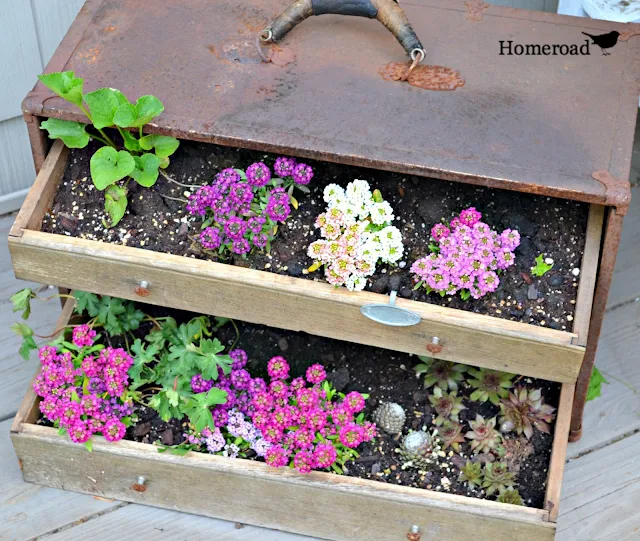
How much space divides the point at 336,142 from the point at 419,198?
31 cm

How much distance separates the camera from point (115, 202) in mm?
2326

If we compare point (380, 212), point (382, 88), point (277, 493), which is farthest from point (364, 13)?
point (277, 493)

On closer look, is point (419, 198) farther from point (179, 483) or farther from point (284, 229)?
point (179, 483)

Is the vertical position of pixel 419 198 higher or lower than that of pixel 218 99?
lower

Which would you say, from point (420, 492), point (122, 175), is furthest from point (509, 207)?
point (122, 175)

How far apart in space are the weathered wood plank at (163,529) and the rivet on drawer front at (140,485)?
0.11 metres

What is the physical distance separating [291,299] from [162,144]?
0.48m

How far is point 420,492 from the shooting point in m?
2.31

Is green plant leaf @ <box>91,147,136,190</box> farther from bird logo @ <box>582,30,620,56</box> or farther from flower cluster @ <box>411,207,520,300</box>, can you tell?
bird logo @ <box>582,30,620,56</box>

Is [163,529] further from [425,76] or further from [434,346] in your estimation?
[425,76]

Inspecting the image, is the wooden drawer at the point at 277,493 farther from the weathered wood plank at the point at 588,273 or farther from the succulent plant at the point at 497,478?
the weathered wood plank at the point at 588,273

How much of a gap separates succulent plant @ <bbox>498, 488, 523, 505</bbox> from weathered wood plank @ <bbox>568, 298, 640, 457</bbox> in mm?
419

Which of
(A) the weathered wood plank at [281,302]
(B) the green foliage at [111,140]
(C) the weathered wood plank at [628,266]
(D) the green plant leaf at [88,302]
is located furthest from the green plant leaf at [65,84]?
(C) the weathered wood plank at [628,266]

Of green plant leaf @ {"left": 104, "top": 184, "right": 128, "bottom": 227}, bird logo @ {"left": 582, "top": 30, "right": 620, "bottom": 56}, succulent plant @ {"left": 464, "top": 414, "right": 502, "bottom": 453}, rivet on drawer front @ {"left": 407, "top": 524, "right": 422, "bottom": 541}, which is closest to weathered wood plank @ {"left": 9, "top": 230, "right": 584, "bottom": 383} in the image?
green plant leaf @ {"left": 104, "top": 184, "right": 128, "bottom": 227}
